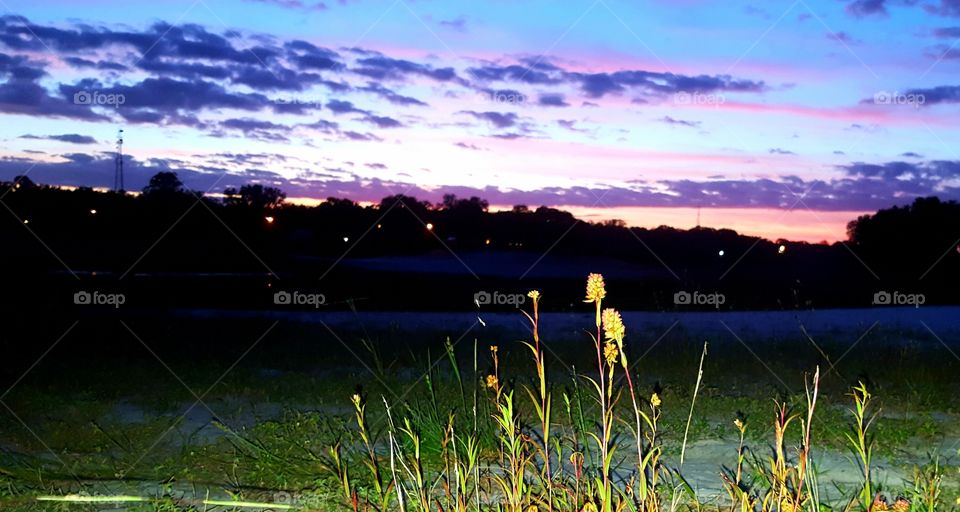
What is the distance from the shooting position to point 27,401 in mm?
7629

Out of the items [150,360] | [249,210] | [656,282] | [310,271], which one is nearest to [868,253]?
[656,282]

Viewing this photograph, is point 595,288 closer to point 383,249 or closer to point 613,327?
point 613,327

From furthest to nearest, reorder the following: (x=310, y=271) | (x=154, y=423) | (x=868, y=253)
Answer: (x=868, y=253) < (x=310, y=271) < (x=154, y=423)

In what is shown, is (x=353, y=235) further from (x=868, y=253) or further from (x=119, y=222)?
(x=868, y=253)

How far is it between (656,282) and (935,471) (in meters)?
22.9

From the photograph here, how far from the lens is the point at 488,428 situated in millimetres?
5312

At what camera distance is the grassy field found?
11.3 feet

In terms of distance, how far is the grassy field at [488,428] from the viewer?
3439 millimetres

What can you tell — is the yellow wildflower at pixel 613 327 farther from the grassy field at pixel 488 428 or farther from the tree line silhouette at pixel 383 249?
the tree line silhouette at pixel 383 249

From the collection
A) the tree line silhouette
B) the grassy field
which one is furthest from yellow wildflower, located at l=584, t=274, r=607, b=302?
the tree line silhouette

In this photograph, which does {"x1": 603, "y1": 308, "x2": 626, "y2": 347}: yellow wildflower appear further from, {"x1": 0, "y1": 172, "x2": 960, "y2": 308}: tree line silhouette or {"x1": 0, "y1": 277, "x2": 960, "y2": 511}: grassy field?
{"x1": 0, "y1": 172, "x2": 960, "y2": 308}: tree line silhouette

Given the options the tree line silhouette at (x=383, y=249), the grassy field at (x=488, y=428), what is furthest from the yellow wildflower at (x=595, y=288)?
the tree line silhouette at (x=383, y=249)

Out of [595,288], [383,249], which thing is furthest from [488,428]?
[383,249]

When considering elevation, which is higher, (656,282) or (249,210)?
(249,210)
